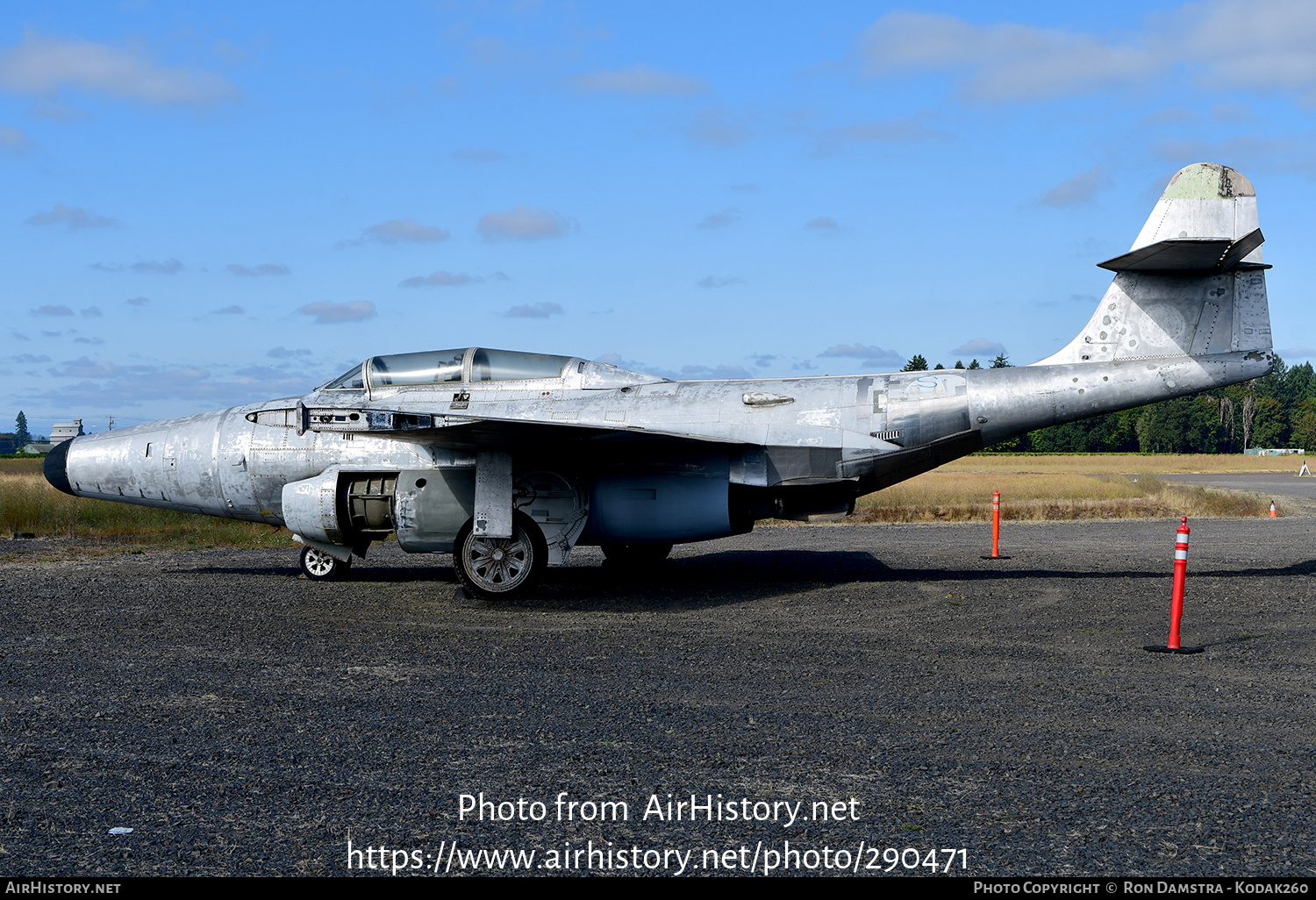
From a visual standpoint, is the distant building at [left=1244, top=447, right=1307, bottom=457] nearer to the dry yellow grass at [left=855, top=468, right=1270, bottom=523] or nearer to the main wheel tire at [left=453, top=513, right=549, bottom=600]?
the dry yellow grass at [left=855, top=468, right=1270, bottom=523]

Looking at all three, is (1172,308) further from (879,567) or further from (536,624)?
(536,624)

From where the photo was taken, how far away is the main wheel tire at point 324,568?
42.4 ft

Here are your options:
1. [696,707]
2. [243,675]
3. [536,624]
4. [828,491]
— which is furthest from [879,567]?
[243,675]

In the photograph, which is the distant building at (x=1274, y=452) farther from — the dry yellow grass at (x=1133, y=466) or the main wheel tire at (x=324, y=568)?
the main wheel tire at (x=324, y=568)

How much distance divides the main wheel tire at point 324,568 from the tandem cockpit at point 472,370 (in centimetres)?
235

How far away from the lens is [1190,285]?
37.5 ft

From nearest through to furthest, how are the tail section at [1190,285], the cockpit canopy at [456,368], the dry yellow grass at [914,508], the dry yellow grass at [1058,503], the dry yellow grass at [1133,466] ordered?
the tail section at [1190,285]
the cockpit canopy at [456,368]
the dry yellow grass at [914,508]
the dry yellow grass at [1058,503]
the dry yellow grass at [1133,466]

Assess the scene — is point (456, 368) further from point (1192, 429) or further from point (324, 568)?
point (1192, 429)

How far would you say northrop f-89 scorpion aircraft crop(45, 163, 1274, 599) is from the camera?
11.1 meters

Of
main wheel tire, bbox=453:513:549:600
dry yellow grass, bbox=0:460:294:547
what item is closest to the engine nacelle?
main wheel tire, bbox=453:513:549:600

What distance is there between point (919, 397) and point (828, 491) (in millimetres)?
1560

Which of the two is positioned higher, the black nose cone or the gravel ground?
the black nose cone

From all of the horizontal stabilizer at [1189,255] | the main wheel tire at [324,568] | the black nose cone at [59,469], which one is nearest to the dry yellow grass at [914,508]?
the black nose cone at [59,469]

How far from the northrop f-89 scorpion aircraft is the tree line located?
8962cm
